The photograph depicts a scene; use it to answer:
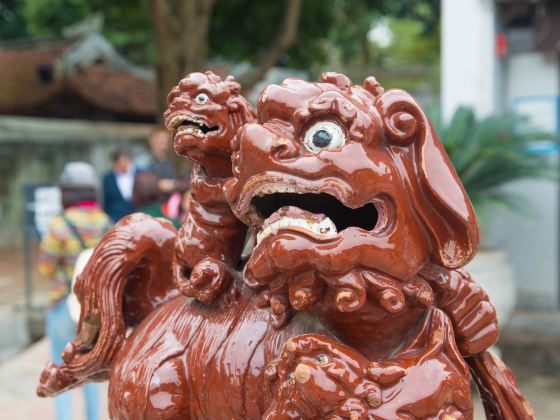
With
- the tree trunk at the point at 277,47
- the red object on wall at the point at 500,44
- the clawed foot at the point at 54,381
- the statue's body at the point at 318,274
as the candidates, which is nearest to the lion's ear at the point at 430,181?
the statue's body at the point at 318,274

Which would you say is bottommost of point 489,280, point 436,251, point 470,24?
point 489,280

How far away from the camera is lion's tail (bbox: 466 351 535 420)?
2.99 ft

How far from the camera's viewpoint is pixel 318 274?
2.47 ft

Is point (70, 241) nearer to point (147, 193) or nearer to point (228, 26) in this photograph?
point (147, 193)

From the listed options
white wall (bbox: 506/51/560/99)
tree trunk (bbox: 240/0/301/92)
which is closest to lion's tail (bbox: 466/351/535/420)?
white wall (bbox: 506/51/560/99)

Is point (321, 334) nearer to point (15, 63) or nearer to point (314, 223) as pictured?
point (314, 223)

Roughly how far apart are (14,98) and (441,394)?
852 centimetres

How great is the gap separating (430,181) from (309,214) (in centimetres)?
15

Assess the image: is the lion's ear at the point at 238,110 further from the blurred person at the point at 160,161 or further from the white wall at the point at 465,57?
the white wall at the point at 465,57

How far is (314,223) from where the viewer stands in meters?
0.74

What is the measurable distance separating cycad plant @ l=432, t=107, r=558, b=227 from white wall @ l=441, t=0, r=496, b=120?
1.82 ft

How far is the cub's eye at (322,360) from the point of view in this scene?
0.76 meters

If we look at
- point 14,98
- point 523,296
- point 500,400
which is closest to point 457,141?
point 523,296

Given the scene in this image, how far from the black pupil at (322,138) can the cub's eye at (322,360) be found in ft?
0.81
